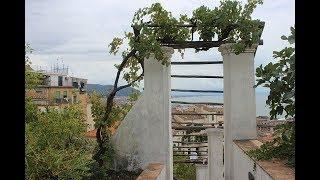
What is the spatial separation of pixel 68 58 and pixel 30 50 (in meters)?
0.61

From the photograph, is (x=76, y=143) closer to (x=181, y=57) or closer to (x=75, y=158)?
(x=75, y=158)

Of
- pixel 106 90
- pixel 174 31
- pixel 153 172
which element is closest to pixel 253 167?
pixel 153 172

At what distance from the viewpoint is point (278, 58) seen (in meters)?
3.76

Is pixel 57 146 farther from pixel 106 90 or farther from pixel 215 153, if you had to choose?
pixel 215 153

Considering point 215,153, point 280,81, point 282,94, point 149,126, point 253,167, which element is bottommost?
point 215,153

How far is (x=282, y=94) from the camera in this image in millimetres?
3758

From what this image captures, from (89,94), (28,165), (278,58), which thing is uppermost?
(278,58)

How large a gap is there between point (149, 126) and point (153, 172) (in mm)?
987

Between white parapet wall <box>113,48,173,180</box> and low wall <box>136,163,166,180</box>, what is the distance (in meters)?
0.22

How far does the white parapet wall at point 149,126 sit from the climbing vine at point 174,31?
0.20 m

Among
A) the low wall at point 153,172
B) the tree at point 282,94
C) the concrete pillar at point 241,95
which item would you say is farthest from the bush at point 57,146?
the concrete pillar at point 241,95
